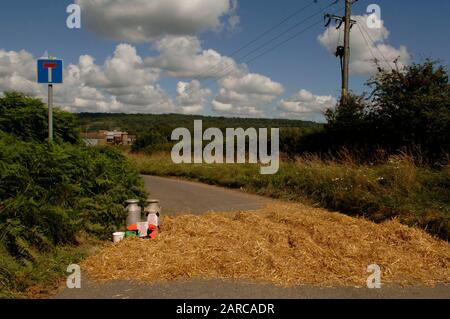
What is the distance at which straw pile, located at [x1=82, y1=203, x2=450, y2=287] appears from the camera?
5.18 metres

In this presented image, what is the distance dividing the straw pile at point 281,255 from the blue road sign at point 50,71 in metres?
3.34

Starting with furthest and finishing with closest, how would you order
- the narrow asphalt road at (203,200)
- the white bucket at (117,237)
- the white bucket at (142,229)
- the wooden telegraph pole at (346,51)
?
the wooden telegraph pole at (346,51) → the narrow asphalt road at (203,200) → the white bucket at (142,229) → the white bucket at (117,237)

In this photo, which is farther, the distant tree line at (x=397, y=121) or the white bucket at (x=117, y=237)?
the distant tree line at (x=397, y=121)

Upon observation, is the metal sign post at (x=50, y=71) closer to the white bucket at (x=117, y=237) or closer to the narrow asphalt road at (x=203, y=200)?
the white bucket at (x=117, y=237)

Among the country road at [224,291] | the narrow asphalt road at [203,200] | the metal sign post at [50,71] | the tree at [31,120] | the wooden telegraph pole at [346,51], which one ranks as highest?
the wooden telegraph pole at [346,51]

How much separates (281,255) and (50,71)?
17.5 feet

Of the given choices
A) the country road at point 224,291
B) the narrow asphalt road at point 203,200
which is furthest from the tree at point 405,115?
the country road at point 224,291

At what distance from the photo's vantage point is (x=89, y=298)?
178 inches

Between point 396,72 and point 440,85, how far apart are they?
169 centimetres

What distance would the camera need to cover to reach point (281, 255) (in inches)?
231

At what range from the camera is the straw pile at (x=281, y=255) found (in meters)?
5.18

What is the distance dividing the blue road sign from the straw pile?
131 inches

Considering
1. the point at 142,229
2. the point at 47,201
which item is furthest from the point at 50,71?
the point at 142,229
